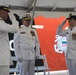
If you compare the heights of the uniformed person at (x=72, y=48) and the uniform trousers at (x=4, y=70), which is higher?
the uniformed person at (x=72, y=48)

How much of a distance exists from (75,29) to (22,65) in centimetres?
100

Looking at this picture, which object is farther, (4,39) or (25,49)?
(25,49)

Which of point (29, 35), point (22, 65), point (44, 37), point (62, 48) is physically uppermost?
point (44, 37)

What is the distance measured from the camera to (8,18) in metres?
2.16

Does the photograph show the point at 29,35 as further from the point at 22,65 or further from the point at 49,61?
the point at 49,61

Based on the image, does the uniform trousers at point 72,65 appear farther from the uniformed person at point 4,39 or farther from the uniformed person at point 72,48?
the uniformed person at point 4,39

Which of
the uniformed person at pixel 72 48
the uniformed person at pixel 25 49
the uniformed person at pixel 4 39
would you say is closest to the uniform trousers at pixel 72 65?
the uniformed person at pixel 72 48

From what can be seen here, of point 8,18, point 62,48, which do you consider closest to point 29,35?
point 8,18

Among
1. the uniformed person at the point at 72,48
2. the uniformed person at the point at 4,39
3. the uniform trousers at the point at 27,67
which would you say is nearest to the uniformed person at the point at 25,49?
the uniform trousers at the point at 27,67

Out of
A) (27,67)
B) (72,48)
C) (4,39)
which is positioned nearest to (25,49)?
(27,67)

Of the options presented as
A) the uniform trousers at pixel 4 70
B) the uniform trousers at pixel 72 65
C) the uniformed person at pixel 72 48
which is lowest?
the uniform trousers at pixel 4 70

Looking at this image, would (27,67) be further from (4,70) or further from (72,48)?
(4,70)

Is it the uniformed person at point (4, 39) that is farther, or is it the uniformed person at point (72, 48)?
the uniformed person at point (72, 48)

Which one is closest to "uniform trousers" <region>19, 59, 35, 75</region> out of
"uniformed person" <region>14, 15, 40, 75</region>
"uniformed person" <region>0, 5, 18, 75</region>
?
"uniformed person" <region>14, 15, 40, 75</region>
